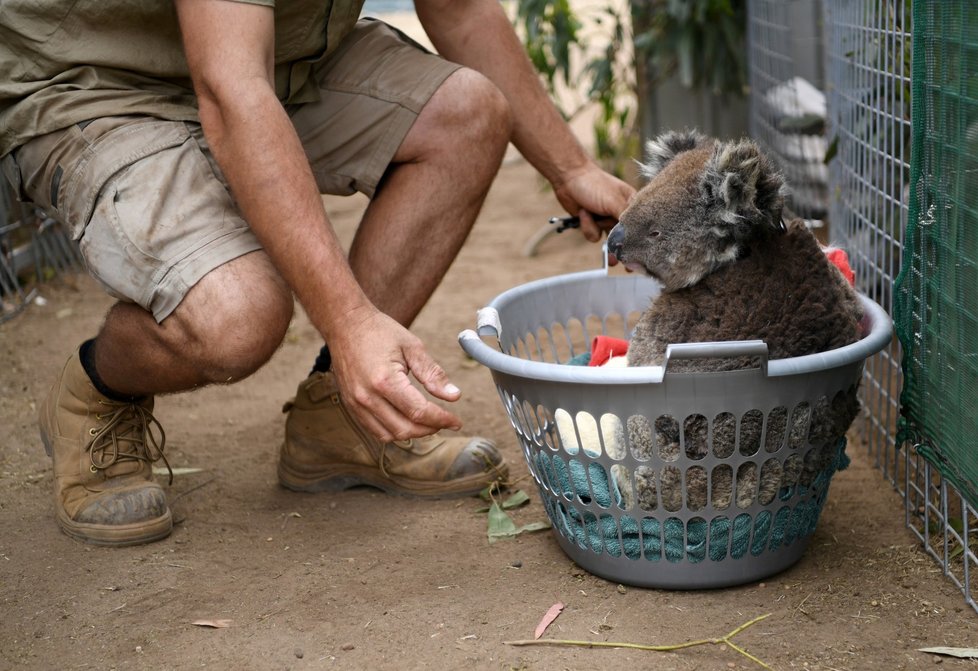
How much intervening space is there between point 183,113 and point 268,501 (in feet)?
3.44

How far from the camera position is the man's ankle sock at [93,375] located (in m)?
2.58

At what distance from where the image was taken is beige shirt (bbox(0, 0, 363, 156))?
7.83ft

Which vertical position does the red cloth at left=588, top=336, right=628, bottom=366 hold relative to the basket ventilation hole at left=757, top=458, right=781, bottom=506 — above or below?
above

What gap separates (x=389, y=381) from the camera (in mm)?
1835

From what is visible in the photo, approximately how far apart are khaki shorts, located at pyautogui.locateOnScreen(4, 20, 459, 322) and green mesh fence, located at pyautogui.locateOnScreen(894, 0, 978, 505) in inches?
48.5

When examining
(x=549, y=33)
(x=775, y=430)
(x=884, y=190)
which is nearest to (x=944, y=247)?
(x=775, y=430)

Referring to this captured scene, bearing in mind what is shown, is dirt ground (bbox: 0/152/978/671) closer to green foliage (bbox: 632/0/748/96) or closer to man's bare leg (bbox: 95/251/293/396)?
man's bare leg (bbox: 95/251/293/396)

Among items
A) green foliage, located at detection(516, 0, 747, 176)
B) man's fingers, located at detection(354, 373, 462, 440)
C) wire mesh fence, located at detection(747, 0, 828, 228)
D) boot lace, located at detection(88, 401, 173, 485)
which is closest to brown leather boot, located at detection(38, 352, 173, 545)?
boot lace, located at detection(88, 401, 173, 485)

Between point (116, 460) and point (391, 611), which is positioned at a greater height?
point (116, 460)

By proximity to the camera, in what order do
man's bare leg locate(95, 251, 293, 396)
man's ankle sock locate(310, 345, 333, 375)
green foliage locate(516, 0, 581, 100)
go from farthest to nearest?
green foliage locate(516, 0, 581, 100), man's ankle sock locate(310, 345, 333, 375), man's bare leg locate(95, 251, 293, 396)

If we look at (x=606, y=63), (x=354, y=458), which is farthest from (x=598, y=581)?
(x=606, y=63)

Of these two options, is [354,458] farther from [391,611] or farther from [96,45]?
[96,45]

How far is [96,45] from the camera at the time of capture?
2.44 m

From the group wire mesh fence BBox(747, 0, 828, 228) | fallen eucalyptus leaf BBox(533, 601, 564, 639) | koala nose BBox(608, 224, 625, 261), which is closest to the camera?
fallen eucalyptus leaf BBox(533, 601, 564, 639)
